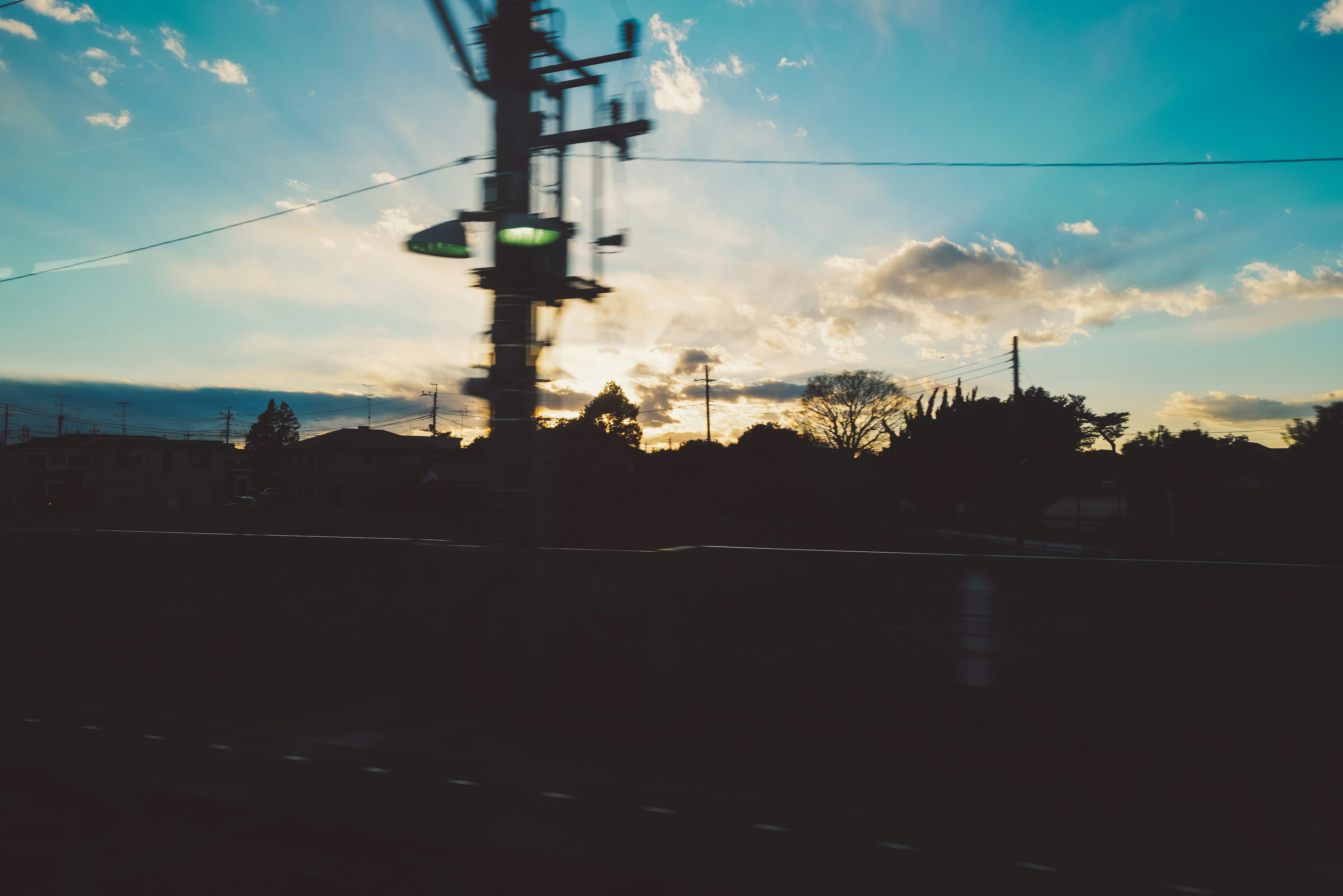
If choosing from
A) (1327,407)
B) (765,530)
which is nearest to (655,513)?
(765,530)

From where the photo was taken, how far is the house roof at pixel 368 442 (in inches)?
2670

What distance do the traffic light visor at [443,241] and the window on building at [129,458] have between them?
6882 centimetres

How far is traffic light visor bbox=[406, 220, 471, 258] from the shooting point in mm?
6039

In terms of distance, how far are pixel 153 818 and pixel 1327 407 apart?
22.0m

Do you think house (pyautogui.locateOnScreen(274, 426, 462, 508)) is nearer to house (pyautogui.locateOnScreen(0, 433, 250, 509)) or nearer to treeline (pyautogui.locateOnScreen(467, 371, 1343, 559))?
house (pyautogui.locateOnScreen(0, 433, 250, 509))

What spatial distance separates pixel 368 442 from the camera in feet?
226

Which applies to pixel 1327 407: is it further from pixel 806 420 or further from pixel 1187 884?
pixel 806 420

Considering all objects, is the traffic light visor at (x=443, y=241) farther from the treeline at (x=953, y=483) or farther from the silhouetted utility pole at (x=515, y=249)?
the treeline at (x=953, y=483)

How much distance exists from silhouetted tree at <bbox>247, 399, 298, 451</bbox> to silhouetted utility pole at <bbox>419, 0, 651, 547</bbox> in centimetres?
12810

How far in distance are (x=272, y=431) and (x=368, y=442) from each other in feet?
212

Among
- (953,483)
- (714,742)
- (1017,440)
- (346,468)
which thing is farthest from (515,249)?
(346,468)

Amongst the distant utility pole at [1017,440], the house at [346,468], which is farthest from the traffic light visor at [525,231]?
the house at [346,468]

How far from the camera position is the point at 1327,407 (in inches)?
677

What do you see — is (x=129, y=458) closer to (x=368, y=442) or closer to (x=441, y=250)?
(x=368, y=442)
